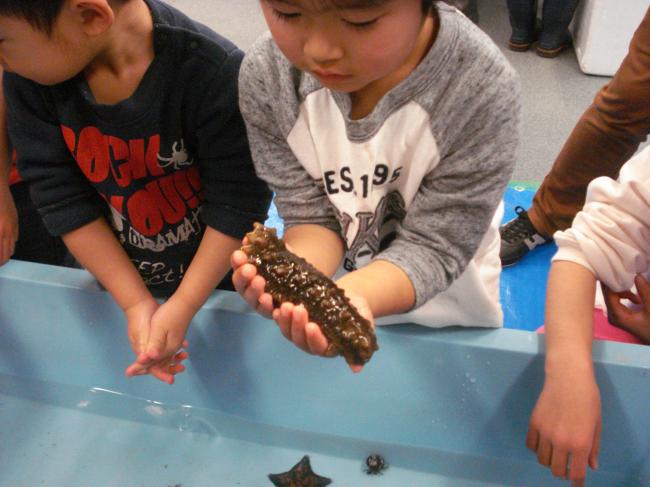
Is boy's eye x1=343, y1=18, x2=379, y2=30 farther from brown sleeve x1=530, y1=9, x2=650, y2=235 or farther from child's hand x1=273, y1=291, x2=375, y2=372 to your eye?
brown sleeve x1=530, y1=9, x2=650, y2=235

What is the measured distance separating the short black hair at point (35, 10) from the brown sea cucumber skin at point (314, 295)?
14.1 inches

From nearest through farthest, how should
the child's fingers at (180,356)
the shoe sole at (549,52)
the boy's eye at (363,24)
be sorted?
the boy's eye at (363,24)
the child's fingers at (180,356)
the shoe sole at (549,52)

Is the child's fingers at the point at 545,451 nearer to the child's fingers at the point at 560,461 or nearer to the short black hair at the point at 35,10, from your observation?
the child's fingers at the point at 560,461

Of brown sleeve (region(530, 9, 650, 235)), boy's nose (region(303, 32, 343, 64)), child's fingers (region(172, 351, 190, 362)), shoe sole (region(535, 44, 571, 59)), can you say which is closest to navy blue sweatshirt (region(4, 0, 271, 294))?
child's fingers (region(172, 351, 190, 362))

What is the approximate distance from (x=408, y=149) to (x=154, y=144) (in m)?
0.39

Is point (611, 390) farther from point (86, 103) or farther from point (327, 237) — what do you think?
point (86, 103)

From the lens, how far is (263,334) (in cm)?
101

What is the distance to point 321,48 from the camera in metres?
0.59

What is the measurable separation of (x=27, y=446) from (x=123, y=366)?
0.24m

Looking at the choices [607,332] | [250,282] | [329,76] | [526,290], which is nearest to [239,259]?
[250,282]

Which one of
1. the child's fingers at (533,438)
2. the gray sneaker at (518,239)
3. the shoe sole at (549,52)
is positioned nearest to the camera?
the child's fingers at (533,438)

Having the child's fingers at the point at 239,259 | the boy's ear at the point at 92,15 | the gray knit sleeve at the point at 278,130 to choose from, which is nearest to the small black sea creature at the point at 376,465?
the gray knit sleeve at the point at 278,130

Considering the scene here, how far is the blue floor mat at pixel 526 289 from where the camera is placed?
1.39 meters

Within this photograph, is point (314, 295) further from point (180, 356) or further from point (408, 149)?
point (180, 356)
